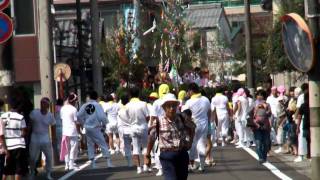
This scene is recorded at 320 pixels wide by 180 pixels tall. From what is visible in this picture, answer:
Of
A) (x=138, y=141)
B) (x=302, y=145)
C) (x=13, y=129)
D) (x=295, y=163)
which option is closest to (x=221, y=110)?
(x=295, y=163)

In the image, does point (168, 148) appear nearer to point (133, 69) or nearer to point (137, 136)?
point (137, 136)

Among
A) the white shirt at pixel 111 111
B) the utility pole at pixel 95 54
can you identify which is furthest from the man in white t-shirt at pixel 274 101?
the utility pole at pixel 95 54

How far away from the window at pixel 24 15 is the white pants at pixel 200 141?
26152 millimetres

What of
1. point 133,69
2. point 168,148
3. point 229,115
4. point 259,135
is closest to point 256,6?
point 133,69

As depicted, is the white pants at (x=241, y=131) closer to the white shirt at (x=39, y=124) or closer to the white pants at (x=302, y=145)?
the white pants at (x=302, y=145)

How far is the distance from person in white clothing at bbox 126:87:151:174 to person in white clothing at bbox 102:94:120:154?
6.91 metres

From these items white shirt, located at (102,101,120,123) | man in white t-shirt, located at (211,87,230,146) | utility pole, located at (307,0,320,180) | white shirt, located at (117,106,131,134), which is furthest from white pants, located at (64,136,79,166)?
utility pole, located at (307,0,320,180)

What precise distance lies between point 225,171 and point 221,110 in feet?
28.0

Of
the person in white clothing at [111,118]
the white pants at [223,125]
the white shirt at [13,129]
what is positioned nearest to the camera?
the white shirt at [13,129]

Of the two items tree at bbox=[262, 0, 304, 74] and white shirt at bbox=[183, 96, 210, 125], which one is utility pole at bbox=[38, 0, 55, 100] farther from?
tree at bbox=[262, 0, 304, 74]

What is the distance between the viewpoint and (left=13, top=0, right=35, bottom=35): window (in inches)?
1743

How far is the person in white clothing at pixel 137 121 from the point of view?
1981 centimetres

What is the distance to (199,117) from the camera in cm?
1934

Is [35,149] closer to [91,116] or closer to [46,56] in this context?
[91,116]
